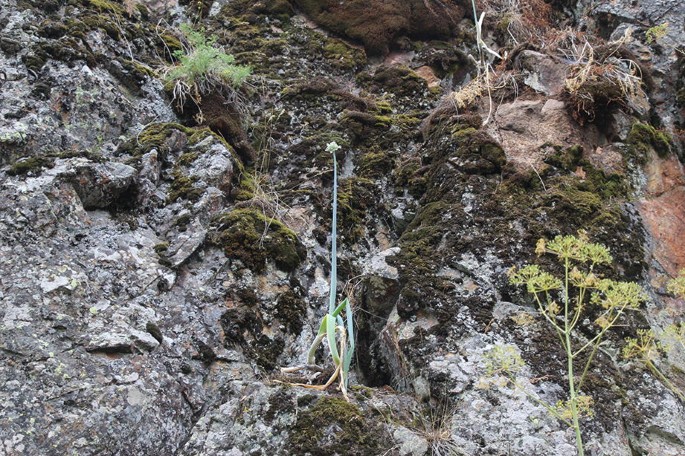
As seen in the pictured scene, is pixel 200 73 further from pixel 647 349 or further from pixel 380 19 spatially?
pixel 647 349

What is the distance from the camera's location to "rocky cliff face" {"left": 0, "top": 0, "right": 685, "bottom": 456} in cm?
280

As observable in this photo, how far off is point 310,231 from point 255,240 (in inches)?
20.9

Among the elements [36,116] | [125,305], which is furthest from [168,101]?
[125,305]

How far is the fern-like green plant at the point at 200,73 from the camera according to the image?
15.6 feet

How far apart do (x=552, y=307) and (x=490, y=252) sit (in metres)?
1.51

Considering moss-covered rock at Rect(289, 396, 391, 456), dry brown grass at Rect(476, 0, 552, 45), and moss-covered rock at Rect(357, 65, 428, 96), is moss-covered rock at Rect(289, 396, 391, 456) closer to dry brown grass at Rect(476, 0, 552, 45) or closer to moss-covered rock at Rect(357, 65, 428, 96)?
moss-covered rock at Rect(357, 65, 428, 96)

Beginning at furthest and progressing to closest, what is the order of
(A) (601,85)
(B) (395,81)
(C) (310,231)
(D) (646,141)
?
Answer: 1. (B) (395,81)
2. (A) (601,85)
3. (D) (646,141)
4. (C) (310,231)

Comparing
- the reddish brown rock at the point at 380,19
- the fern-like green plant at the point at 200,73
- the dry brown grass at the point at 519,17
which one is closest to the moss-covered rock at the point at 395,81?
the reddish brown rock at the point at 380,19

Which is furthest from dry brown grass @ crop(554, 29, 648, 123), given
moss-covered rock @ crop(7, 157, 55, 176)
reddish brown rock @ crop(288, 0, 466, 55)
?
moss-covered rock @ crop(7, 157, 55, 176)

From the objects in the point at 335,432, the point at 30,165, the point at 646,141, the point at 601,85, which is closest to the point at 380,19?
the point at 601,85

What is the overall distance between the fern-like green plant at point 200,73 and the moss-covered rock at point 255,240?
4.80 feet

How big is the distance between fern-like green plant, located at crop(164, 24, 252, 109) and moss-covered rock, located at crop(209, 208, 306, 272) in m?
1.46

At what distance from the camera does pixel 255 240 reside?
3.75 metres

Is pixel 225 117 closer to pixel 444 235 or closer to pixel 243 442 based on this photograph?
pixel 444 235
